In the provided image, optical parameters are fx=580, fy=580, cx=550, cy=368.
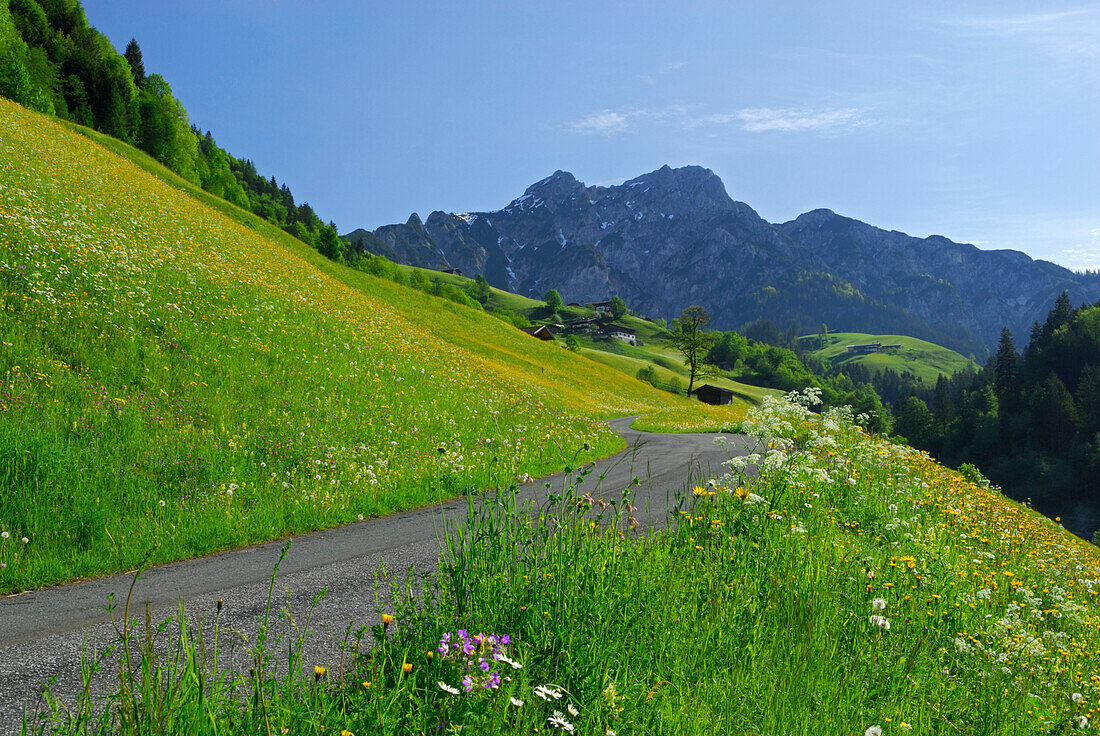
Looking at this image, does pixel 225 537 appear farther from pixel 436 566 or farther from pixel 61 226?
pixel 61 226

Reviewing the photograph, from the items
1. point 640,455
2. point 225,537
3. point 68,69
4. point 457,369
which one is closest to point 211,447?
point 225,537

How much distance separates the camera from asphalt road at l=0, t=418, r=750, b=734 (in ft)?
15.6

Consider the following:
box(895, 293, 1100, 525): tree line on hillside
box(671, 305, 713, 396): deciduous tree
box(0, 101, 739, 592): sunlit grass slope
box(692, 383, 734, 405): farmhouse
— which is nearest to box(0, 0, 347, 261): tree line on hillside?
box(0, 101, 739, 592): sunlit grass slope

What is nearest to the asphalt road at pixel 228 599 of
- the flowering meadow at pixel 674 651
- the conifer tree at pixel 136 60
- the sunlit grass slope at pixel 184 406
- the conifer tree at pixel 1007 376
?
the flowering meadow at pixel 674 651

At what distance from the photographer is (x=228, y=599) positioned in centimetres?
624

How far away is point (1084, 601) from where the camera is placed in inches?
297

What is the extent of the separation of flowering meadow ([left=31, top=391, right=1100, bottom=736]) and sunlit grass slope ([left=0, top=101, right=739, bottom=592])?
267 cm

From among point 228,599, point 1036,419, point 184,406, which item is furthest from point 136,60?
point 1036,419

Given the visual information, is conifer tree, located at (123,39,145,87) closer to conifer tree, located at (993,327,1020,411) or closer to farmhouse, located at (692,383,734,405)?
farmhouse, located at (692,383,734,405)

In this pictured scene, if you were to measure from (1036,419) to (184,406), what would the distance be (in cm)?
16023

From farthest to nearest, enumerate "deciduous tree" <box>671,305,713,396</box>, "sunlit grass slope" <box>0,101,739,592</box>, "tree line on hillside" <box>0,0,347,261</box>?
"deciduous tree" <box>671,305,713,396</box> < "tree line on hillside" <box>0,0,347,261</box> < "sunlit grass slope" <box>0,101,739,592</box>

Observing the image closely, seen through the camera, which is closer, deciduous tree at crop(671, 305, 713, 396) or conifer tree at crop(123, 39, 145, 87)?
deciduous tree at crop(671, 305, 713, 396)

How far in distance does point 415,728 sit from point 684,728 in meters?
1.72

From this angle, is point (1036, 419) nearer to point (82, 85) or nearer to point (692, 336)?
point (692, 336)
